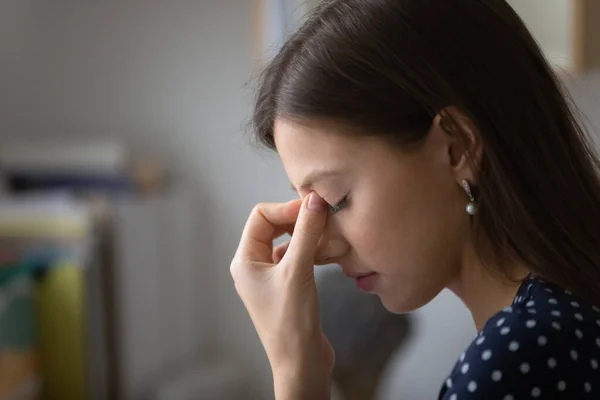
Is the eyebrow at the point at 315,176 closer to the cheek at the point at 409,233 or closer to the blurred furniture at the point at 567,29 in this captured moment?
the cheek at the point at 409,233

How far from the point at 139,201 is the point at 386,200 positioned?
1.35 m

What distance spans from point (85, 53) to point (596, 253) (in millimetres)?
1771

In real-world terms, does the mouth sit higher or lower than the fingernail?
lower

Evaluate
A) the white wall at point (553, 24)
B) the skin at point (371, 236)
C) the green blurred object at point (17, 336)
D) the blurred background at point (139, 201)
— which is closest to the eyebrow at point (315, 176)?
the skin at point (371, 236)

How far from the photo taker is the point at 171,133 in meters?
2.14

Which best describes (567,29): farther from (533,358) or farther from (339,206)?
(533,358)

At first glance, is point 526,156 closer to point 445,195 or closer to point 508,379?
point 445,195

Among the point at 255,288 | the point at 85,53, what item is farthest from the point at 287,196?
the point at 255,288

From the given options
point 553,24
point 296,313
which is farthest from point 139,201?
point 296,313

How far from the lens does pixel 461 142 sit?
2.36ft

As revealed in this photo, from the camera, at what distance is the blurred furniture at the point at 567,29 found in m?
1.48

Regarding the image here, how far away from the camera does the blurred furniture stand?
1.48 m

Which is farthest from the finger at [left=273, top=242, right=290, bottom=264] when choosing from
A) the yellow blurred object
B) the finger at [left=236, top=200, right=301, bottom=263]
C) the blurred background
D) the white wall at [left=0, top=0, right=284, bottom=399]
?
the white wall at [left=0, top=0, right=284, bottom=399]

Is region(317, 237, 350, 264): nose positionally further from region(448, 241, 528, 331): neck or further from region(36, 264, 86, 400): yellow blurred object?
region(36, 264, 86, 400): yellow blurred object
